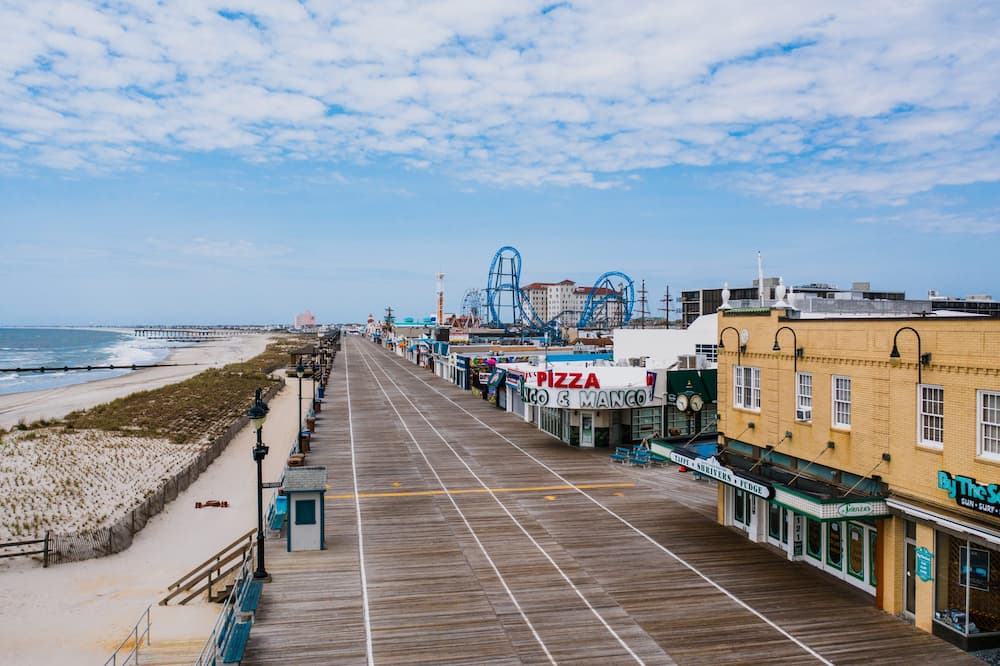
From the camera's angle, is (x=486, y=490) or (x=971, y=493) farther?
(x=486, y=490)

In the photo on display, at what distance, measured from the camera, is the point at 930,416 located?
14.6 m

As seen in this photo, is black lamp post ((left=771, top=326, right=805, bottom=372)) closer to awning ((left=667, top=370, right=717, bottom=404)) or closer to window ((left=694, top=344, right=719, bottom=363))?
awning ((left=667, top=370, right=717, bottom=404))

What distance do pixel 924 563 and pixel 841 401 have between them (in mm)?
3978

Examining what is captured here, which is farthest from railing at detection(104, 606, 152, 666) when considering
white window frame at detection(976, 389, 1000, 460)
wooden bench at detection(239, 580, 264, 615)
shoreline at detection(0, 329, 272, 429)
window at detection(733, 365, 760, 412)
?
shoreline at detection(0, 329, 272, 429)

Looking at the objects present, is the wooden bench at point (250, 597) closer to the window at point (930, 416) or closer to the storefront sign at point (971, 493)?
the storefront sign at point (971, 493)

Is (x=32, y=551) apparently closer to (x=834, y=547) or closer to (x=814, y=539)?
(x=814, y=539)

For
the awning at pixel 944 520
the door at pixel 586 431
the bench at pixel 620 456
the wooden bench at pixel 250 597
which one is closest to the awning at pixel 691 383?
the door at pixel 586 431

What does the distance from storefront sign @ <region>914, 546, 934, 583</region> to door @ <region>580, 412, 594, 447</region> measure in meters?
22.3

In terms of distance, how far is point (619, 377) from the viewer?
3719 cm

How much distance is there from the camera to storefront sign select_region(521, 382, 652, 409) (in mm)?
35062

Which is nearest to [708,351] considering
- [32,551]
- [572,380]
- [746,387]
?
[572,380]

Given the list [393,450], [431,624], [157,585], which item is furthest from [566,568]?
[393,450]

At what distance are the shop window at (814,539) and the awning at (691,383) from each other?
15.1 meters

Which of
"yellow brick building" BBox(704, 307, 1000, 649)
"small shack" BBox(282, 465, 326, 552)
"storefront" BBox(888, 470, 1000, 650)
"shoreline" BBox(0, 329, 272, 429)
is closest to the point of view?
"storefront" BBox(888, 470, 1000, 650)
